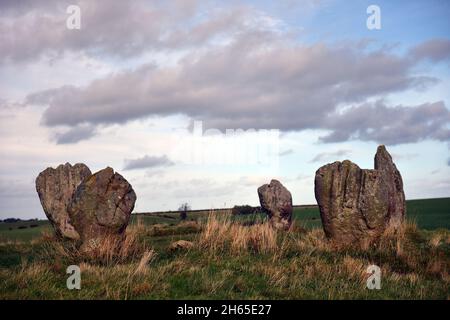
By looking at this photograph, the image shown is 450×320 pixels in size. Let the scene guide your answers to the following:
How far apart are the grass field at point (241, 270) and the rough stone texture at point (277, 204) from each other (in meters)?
7.36

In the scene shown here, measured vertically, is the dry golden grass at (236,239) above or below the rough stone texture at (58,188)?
below

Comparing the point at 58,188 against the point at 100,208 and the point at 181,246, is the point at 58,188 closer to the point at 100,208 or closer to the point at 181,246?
the point at 100,208

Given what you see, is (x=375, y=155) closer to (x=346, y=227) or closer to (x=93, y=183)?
(x=346, y=227)

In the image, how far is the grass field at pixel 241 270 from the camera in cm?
1151

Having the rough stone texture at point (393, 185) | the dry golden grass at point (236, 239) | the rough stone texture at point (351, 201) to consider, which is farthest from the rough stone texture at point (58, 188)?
the rough stone texture at point (393, 185)

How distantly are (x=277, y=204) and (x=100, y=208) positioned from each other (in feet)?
41.7

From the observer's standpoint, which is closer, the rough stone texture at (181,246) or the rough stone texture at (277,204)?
the rough stone texture at (181,246)

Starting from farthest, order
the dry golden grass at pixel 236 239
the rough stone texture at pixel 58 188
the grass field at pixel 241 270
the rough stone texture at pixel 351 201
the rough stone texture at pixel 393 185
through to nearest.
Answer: the rough stone texture at pixel 58 188, the rough stone texture at pixel 393 185, the rough stone texture at pixel 351 201, the dry golden grass at pixel 236 239, the grass field at pixel 241 270

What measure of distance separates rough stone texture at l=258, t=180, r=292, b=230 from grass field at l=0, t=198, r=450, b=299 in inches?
290

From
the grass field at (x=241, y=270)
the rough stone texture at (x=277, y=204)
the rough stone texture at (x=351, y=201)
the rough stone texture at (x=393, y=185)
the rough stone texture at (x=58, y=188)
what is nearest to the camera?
the grass field at (x=241, y=270)

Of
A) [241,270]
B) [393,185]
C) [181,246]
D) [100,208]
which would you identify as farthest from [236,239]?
[393,185]

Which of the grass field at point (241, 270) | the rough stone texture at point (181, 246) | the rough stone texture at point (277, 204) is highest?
the rough stone texture at point (277, 204)

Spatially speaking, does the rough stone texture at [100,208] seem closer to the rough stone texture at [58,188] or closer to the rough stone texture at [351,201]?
the rough stone texture at [351,201]
